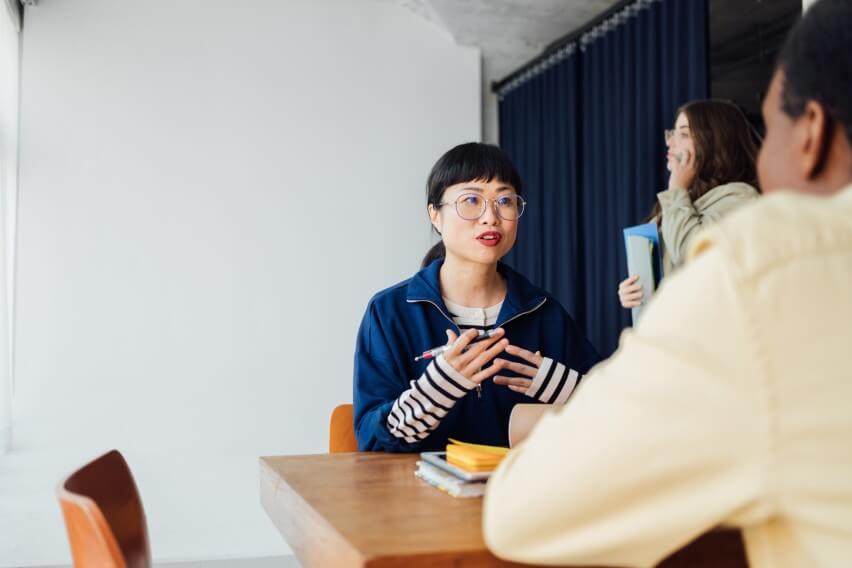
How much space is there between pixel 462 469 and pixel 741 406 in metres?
0.76

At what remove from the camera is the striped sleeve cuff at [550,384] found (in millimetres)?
1735

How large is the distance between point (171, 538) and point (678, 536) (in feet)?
11.7

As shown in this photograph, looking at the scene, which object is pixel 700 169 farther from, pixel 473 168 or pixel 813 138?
pixel 813 138

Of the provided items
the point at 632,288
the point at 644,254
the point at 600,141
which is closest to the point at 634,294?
the point at 632,288

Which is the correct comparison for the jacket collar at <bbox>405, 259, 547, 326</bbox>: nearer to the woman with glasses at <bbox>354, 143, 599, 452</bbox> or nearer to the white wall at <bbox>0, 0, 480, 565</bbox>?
the woman with glasses at <bbox>354, 143, 599, 452</bbox>

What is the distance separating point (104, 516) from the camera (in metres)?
1.12

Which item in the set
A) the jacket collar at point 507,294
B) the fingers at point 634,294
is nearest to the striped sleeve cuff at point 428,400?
the jacket collar at point 507,294

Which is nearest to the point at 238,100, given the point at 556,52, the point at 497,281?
the point at 556,52

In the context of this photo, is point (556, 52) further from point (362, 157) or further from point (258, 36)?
point (258, 36)

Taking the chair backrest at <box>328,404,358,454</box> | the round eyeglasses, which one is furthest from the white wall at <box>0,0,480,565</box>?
the round eyeglasses

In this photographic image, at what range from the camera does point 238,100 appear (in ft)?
13.3

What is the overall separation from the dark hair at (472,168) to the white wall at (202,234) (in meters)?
2.07

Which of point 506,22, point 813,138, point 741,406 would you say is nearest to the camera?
point 741,406

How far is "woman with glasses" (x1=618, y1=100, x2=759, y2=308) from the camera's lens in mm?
2492
